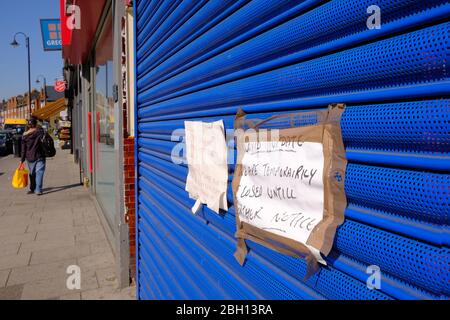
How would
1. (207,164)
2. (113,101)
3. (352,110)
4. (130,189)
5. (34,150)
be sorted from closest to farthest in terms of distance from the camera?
(352,110), (207,164), (130,189), (113,101), (34,150)

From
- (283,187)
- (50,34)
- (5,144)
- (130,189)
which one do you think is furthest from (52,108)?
(283,187)

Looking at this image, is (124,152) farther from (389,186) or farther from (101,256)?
(389,186)

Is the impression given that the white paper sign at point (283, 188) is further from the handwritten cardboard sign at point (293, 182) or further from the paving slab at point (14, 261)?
the paving slab at point (14, 261)

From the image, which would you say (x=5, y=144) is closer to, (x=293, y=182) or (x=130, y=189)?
(x=130, y=189)

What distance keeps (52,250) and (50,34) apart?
875 cm

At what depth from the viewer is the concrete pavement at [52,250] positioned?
4.29 m

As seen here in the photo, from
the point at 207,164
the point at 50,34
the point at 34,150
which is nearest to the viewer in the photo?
the point at 207,164

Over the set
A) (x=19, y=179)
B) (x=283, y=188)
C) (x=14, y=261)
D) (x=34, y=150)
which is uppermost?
(x=283, y=188)

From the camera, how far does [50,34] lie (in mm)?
11945

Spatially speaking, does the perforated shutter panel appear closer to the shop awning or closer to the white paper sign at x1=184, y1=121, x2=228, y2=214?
the white paper sign at x1=184, y1=121, x2=228, y2=214

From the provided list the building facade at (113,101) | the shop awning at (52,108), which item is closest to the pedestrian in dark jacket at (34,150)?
the building facade at (113,101)

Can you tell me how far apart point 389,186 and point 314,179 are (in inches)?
10.6

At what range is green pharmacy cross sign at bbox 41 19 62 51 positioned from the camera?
1182 centimetres
